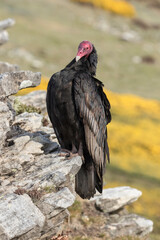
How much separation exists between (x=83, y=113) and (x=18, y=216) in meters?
3.41

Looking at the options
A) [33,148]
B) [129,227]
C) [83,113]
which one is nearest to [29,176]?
[33,148]

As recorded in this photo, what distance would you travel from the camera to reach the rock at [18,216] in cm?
987

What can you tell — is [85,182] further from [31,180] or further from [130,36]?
[130,36]

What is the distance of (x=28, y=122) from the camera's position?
14719 millimetres

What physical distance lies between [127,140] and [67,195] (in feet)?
70.7

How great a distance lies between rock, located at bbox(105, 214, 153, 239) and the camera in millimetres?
16547

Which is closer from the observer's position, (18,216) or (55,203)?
(18,216)

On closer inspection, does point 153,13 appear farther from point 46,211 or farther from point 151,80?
point 46,211

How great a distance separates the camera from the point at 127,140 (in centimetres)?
3259

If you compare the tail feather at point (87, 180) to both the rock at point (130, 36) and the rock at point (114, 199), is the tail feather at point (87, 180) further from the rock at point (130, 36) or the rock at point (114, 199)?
the rock at point (130, 36)

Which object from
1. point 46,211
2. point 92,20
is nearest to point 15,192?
point 46,211

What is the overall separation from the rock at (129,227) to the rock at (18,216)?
6452 mm

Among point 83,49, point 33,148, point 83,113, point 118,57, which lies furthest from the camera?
point 118,57

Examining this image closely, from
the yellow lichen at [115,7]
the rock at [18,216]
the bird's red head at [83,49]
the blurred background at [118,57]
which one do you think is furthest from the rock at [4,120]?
the yellow lichen at [115,7]
